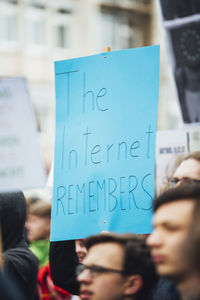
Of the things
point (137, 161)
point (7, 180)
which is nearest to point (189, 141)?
point (7, 180)

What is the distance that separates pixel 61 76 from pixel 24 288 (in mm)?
932

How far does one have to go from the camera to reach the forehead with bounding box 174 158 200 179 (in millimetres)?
2943

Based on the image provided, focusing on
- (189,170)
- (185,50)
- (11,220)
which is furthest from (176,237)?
(185,50)

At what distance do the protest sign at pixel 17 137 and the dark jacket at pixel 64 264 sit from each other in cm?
46

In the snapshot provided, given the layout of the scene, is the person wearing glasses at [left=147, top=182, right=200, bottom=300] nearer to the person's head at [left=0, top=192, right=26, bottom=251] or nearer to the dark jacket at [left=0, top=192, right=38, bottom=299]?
the dark jacket at [left=0, top=192, right=38, bottom=299]

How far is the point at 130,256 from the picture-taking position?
2.18m

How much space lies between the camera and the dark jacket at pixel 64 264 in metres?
2.79

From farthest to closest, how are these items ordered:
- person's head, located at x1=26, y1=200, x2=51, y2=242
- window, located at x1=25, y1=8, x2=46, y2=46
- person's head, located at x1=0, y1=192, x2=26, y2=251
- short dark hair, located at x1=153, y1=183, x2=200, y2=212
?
window, located at x1=25, y1=8, x2=46, y2=46 → person's head, located at x1=26, y1=200, x2=51, y2=242 → person's head, located at x1=0, y1=192, x2=26, y2=251 → short dark hair, located at x1=153, y1=183, x2=200, y2=212

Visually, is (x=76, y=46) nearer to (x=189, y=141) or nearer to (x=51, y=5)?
(x=51, y=5)

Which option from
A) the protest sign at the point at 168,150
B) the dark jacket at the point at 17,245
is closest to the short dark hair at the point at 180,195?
the dark jacket at the point at 17,245

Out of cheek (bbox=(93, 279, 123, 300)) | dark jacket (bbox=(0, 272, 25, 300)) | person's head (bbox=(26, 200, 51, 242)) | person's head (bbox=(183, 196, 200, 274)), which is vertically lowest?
person's head (bbox=(26, 200, 51, 242))

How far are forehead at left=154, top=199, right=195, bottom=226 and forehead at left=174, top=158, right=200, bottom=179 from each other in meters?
1.12

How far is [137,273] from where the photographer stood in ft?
7.02

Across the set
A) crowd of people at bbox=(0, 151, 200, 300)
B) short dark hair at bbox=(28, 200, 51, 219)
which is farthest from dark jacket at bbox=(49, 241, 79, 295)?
short dark hair at bbox=(28, 200, 51, 219)
